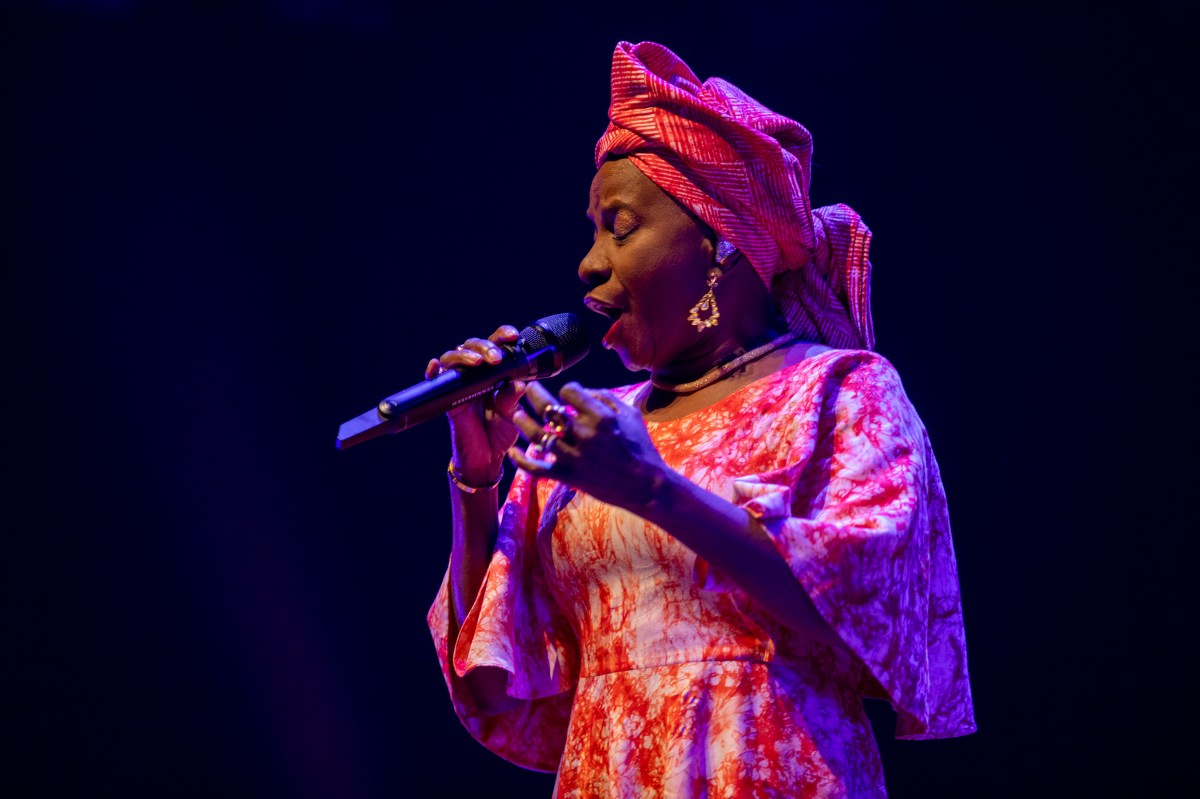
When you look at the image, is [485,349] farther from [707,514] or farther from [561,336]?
[707,514]

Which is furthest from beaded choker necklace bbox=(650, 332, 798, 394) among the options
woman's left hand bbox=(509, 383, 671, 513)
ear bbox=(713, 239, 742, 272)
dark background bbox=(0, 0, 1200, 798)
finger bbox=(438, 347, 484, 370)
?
dark background bbox=(0, 0, 1200, 798)

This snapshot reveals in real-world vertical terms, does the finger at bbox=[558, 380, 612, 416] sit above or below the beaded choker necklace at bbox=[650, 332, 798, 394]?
above

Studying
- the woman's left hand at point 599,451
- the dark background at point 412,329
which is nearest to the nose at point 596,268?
the woman's left hand at point 599,451

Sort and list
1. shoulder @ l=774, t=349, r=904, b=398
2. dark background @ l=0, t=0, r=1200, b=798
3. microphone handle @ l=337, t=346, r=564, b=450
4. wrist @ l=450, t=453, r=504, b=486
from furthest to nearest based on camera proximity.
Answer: dark background @ l=0, t=0, r=1200, b=798, wrist @ l=450, t=453, r=504, b=486, shoulder @ l=774, t=349, r=904, b=398, microphone handle @ l=337, t=346, r=564, b=450

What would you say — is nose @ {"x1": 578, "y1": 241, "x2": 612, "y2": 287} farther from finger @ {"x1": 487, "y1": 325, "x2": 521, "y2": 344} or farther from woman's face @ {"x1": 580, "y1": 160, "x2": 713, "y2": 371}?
finger @ {"x1": 487, "y1": 325, "x2": 521, "y2": 344}

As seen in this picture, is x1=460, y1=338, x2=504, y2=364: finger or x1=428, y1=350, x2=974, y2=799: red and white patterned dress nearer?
x1=428, y1=350, x2=974, y2=799: red and white patterned dress

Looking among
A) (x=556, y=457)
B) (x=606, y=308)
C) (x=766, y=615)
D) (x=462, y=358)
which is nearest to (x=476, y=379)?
(x=462, y=358)

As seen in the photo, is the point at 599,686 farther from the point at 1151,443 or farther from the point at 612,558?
the point at 1151,443

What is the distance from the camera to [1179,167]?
8.28ft

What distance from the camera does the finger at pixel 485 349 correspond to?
4.95 feet

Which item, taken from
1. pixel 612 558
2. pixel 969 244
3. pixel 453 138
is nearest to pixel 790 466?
pixel 612 558

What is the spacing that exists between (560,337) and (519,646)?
1.52ft

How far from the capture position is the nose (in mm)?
1654

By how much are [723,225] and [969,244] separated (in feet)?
4.05
